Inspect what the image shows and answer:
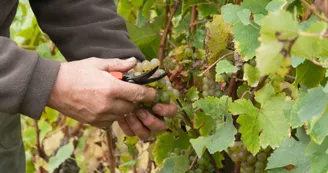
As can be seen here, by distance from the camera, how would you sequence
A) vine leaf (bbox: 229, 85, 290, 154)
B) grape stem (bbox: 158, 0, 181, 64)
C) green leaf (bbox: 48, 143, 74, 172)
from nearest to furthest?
vine leaf (bbox: 229, 85, 290, 154) < grape stem (bbox: 158, 0, 181, 64) < green leaf (bbox: 48, 143, 74, 172)

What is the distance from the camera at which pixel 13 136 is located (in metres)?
2.10

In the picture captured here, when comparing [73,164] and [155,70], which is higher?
[155,70]

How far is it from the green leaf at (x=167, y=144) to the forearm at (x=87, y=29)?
9.6 inches

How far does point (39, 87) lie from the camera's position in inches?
61.0

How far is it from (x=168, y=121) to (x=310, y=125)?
0.74 m

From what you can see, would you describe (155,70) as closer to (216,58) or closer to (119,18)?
(216,58)

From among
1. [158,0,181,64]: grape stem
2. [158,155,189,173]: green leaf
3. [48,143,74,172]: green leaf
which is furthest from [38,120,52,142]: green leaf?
[158,155,189,173]: green leaf

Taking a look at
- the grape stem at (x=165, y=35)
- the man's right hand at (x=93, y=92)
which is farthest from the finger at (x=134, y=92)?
the grape stem at (x=165, y=35)

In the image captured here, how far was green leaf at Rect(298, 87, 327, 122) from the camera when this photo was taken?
1.08m

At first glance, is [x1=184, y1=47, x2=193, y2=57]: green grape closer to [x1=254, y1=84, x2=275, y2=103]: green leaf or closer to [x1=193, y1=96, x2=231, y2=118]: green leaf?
[x1=193, y1=96, x2=231, y2=118]: green leaf

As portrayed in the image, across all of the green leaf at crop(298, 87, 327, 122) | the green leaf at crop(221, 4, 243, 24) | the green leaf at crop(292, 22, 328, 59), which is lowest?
the green leaf at crop(221, 4, 243, 24)

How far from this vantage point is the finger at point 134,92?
1551 millimetres

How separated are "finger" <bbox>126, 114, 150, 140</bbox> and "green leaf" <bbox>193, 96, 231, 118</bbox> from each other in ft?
0.56

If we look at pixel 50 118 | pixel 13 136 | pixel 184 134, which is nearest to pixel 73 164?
pixel 50 118
